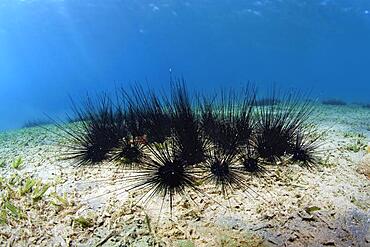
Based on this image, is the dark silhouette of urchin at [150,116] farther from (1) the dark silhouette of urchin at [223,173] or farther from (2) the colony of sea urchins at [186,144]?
(1) the dark silhouette of urchin at [223,173]

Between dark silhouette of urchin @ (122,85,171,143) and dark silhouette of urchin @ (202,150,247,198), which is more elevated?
dark silhouette of urchin @ (122,85,171,143)

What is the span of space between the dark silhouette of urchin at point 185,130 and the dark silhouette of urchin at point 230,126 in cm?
21

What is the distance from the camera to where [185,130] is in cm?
432

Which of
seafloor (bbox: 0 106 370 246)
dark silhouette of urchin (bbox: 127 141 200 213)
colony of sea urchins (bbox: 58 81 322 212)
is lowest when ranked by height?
seafloor (bbox: 0 106 370 246)

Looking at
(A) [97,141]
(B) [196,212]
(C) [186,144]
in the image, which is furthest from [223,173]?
(A) [97,141]

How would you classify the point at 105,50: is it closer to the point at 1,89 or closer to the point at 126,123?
the point at 126,123

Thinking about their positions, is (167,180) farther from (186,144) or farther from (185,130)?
(185,130)

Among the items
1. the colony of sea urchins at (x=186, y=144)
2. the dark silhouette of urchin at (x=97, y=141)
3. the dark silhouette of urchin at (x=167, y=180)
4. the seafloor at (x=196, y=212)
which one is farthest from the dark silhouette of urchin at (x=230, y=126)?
the dark silhouette of urchin at (x=97, y=141)

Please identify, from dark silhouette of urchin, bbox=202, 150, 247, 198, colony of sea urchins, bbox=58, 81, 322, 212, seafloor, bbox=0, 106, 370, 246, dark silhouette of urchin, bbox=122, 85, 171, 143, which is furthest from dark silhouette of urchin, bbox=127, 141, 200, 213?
dark silhouette of urchin, bbox=122, 85, 171, 143

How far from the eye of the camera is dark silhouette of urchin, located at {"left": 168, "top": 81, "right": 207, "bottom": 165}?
4.21 meters

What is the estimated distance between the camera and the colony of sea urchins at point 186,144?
3947mm

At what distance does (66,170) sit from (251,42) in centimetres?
6588

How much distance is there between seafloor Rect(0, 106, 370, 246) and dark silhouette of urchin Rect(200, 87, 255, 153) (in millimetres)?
620

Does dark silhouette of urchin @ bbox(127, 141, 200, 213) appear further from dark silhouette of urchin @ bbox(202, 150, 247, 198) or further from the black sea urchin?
the black sea urchin
